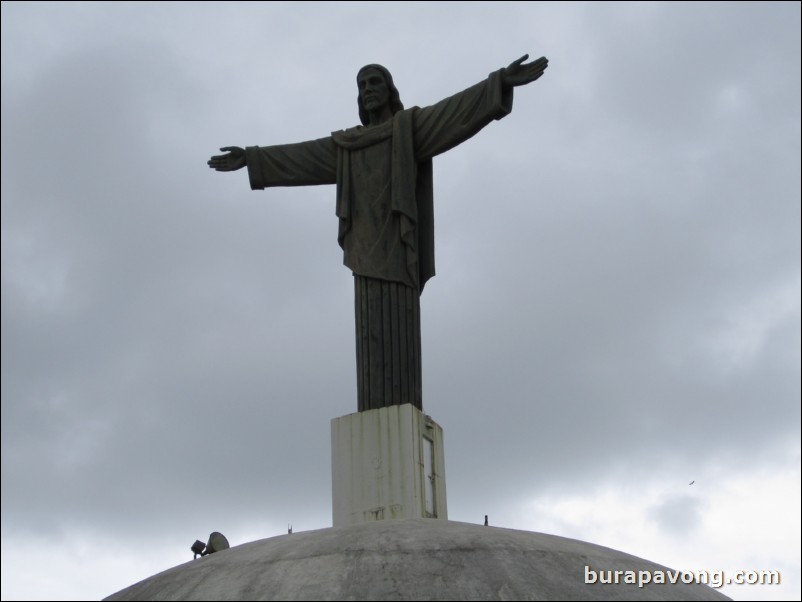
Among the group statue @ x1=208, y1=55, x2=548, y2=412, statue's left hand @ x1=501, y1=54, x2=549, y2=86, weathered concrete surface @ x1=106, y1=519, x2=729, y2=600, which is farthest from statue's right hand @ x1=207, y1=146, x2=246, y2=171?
weathered concrete surface @ x1=106, y1=519, x2=729, y2=600

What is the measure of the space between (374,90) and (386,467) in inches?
192

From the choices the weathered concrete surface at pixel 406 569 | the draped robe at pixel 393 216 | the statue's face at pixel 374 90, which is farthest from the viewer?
the statue's face at pixel 374 90

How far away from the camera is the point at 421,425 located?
12484 millimetres

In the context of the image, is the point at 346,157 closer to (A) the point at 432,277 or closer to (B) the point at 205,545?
(A) the point at 432,277

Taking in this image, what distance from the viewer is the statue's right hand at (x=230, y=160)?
14.9 meters

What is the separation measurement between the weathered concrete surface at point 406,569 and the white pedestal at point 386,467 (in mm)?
1238

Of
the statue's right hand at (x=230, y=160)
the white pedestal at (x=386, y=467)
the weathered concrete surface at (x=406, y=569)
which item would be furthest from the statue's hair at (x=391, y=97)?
the weathered concrete surface at (x=406, y=569)

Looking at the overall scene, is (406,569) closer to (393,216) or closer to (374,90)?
(393,216)

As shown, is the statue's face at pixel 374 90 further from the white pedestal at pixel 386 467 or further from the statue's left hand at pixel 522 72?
the white pedestal at pixel 386 467

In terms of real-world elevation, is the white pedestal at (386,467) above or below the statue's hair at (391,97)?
below

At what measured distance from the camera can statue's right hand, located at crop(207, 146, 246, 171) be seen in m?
14.9

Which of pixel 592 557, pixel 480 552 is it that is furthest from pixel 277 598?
pixel 592 557

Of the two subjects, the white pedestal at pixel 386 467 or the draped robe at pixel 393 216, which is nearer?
the white pedestal at pixel 386 467

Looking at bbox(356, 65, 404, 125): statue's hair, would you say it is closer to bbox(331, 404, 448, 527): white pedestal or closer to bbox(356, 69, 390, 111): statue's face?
bbox(356, 69, 390, 111): statue's face
